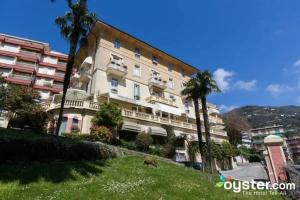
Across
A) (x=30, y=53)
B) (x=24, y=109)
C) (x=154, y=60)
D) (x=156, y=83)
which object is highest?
(x=30, y=53)

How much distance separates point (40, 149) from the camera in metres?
13.2

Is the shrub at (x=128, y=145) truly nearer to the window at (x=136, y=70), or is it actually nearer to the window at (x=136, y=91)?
the window at (x=136, y=91)

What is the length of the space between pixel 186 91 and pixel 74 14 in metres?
16.9

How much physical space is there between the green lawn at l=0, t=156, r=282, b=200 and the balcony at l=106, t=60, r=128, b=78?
2438cm

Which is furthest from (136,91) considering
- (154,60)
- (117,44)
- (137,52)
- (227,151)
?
(227,151)

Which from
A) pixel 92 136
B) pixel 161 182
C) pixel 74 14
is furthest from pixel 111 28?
pixel 161 182

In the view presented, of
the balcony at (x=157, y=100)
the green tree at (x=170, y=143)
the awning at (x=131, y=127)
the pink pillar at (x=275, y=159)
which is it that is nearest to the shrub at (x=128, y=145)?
the awning at (x=131, y=127)

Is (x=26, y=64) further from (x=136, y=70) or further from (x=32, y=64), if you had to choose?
(x=136, y=70)

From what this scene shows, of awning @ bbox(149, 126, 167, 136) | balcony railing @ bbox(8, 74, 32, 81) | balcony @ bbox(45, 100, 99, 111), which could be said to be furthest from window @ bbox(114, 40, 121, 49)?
balcony railing @ bbox(8, 74, 32, 81)

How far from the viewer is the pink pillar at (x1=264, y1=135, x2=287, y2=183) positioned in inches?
466

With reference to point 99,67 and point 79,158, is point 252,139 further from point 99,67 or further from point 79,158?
point 79,158

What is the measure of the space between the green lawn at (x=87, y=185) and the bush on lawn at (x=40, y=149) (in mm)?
785

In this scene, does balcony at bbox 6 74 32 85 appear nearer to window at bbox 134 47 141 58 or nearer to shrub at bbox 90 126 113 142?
window at bbox 134 47 141 58

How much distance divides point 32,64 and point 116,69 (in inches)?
1174
